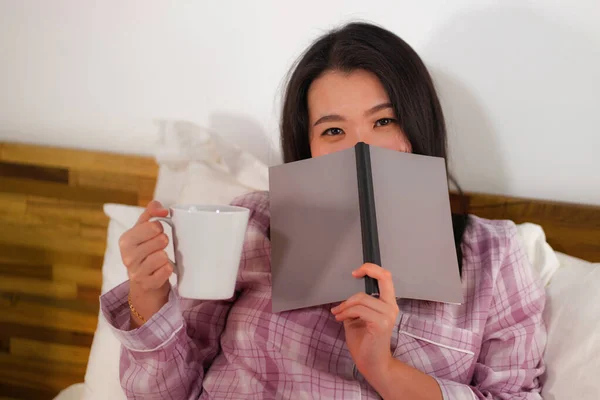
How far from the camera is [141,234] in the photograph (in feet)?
2.27

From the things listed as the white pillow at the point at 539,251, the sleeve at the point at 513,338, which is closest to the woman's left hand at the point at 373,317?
the sleeve at the point at 513,338

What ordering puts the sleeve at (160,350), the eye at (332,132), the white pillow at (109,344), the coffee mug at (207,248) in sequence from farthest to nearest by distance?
the white pillow at (109,344) → the eye at (332,132) → the sleeve at (160,350) → the coffee mug at (207,248)

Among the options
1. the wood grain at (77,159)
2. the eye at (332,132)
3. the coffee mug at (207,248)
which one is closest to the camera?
the coffee mug at (207,248)

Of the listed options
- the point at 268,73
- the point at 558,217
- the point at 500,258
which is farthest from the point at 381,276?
the point at 268,73

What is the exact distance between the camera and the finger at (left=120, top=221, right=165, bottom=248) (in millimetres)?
693

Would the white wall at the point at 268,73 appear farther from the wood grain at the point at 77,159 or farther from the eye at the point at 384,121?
the eye at the point at 384,121

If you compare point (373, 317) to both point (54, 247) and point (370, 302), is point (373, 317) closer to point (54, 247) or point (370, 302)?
point (370, 302)

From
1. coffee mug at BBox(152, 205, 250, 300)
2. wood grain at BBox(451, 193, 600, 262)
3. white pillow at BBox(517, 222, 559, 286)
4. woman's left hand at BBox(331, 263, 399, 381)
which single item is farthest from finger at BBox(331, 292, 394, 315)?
wood grain at BBox(451, 193, 600, 262)

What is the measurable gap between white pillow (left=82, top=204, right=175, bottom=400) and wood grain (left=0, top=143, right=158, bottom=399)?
0.09 m

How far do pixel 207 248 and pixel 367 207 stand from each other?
21 centimetres

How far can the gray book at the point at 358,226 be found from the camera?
2.38 feet

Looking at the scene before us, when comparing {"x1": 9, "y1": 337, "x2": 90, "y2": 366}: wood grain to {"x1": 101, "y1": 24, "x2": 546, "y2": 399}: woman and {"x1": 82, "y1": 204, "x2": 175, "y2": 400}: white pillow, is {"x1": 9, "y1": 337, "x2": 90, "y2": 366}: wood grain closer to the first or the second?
{"x1": 82, "y1": 204, "x2": 175, "y2": 400}: white pillow

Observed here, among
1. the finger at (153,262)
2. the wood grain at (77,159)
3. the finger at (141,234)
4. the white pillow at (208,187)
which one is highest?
the wood grain at (77,159)

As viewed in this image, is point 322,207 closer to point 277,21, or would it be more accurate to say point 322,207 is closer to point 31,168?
point 277,21
